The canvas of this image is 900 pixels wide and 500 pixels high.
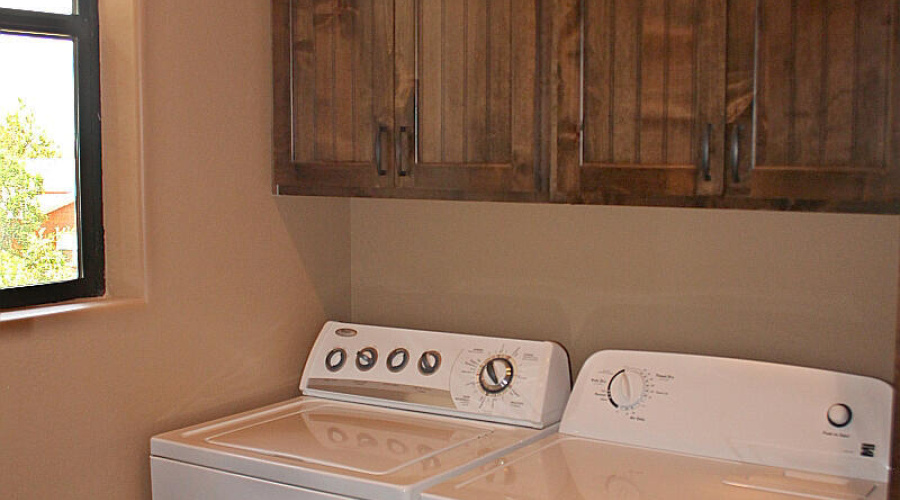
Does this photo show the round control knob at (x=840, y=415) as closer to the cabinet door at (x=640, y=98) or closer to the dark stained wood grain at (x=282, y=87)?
the cabinet door at (x=640, y=98)

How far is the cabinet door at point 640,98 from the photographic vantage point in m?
1.89

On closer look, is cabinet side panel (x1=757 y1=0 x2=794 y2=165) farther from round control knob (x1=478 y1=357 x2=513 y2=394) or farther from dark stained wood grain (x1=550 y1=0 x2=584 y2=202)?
round control knob (x1=478 y1=357 x2=513 y2=394)

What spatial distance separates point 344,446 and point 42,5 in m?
1.11

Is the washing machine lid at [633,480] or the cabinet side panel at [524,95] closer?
the washing machine lid at [633,480]

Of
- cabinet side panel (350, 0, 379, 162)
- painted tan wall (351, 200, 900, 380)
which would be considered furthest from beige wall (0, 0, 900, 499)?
cabinet side panel (350, 0, 379, 162)

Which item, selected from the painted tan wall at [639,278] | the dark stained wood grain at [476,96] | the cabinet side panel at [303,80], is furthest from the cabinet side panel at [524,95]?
the cabinet side panel at [303,80]

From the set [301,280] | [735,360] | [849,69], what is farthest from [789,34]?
[301,280]

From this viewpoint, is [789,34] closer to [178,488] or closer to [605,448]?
[605,448]

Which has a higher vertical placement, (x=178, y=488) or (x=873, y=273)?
(x=873, y=273)

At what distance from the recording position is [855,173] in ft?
5.77

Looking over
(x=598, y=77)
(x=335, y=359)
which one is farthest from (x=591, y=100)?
(x=335, y=359)

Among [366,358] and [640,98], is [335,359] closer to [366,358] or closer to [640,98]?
[366,358]

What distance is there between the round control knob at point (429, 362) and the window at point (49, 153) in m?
0.76

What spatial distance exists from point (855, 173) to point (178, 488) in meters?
1.48
